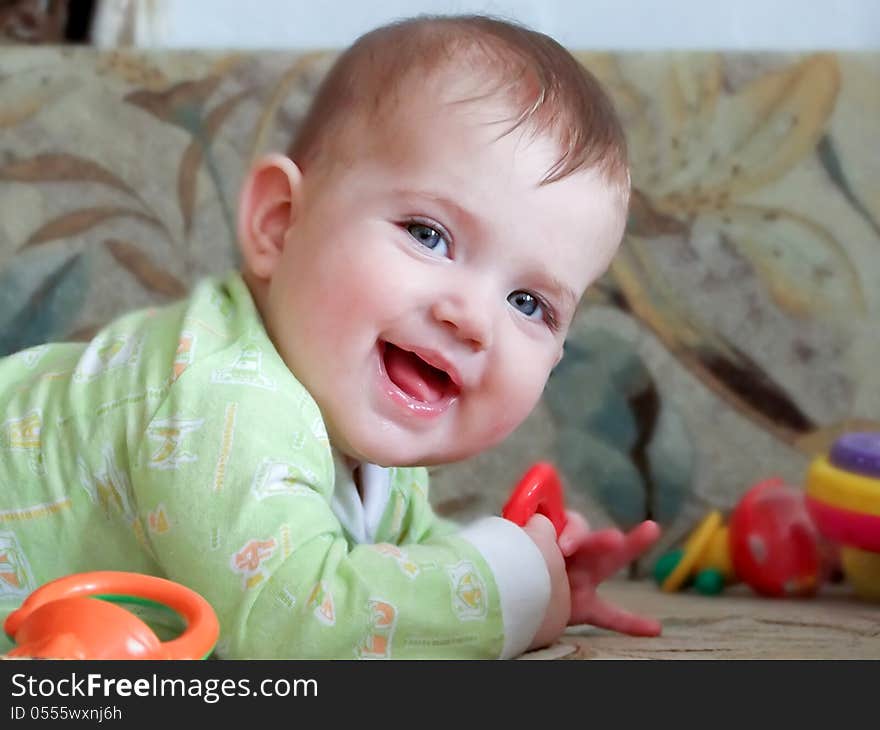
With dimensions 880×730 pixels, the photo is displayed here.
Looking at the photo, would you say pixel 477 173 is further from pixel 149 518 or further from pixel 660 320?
pixel 660 320

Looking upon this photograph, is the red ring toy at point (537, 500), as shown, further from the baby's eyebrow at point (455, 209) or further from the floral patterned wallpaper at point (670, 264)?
the floral patterned wallpaper at point (670, 264)

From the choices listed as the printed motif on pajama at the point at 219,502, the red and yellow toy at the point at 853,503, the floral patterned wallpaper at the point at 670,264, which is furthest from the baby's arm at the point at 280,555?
the floral patterned wallpaper at the point at 670,264

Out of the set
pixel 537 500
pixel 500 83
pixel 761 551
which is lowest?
pixel 761 551

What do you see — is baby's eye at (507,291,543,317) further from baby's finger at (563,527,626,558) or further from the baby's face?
baby's finger at (563,527,626,558)

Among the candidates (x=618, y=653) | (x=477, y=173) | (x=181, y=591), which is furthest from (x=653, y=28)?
(x=181, y=591)

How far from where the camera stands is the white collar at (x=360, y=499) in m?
0.77

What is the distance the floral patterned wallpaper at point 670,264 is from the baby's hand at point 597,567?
0.35m

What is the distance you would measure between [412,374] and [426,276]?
0.21 feet

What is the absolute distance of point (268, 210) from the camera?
0.74m

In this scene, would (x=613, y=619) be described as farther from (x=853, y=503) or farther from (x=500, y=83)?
(x=500, y=83)

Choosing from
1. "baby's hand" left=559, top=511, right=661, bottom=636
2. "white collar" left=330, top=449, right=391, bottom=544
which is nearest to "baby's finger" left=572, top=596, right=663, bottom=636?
"baby's hand" left=559, top=511, right=661, bottom=636

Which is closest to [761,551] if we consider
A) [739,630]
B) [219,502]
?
[739,630]
